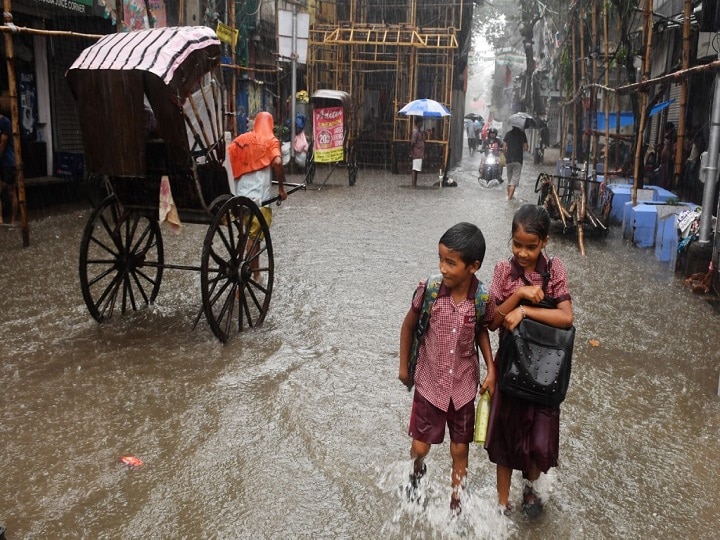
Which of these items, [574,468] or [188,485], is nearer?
[188,485]

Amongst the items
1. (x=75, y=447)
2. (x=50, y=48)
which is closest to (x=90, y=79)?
(x=75, y=447)

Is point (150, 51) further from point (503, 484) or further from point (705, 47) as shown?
point (705, 47)

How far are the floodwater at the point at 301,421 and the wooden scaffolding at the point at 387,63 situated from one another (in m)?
14.2

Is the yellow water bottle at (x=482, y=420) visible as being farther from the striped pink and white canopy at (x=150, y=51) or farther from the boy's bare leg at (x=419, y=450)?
the striped pink and white canopy at (x=150, y=51)

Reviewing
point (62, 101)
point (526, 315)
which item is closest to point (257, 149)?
point (526, 315)

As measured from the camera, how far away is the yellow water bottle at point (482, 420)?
298cm

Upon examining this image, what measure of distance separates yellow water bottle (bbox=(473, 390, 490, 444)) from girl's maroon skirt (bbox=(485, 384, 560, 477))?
0.08m

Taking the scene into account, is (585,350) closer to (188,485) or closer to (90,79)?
(188,485)

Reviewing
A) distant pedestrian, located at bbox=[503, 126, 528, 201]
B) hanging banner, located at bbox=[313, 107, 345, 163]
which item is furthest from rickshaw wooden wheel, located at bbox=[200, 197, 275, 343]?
hanging banner, located at bbox=[313, 107, 345, 163]

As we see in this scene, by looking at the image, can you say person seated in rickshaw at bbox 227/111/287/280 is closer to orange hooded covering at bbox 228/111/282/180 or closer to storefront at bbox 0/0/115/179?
orange hooded covering at bbox 228/111/282/180

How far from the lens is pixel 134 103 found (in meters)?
4.99

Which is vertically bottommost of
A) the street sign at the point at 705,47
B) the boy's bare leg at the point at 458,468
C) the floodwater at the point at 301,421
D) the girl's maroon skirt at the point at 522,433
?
the floodwater at the point at 301,421

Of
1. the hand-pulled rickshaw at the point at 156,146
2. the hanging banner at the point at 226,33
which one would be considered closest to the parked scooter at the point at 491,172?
the hanging banner at the point at 226,33

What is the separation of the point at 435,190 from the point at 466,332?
14.6 m
